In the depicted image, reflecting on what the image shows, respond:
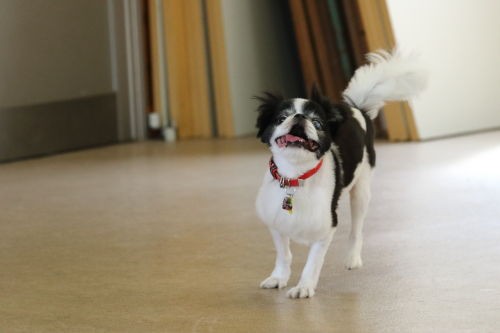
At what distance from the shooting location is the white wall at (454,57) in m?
4.80

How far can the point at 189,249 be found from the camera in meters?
2.34

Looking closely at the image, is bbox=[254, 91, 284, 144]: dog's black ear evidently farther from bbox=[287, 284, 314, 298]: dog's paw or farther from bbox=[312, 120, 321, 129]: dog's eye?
bbox=[287, 284, 314, 298]: dog's paw

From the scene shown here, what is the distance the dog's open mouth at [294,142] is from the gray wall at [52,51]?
3.37 metres

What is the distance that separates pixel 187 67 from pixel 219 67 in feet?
0.98

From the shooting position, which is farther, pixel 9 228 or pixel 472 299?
pixel 9 228

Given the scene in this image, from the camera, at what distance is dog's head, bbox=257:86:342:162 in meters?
1.71

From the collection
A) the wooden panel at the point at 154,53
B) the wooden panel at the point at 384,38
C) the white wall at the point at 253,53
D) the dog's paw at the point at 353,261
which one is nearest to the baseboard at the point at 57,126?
the wooden panel at the point at 154,53

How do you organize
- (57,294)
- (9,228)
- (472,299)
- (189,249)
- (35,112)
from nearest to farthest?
(472,299), (57,294), (189,249), (9,228), (35,112)

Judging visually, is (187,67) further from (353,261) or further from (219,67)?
(353,261)

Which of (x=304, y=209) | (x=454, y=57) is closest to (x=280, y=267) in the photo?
(x=304, y=209)

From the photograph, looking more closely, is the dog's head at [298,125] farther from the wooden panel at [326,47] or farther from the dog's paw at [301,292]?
the wooden panel at [326,47]

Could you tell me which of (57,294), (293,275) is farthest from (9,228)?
(293,275)

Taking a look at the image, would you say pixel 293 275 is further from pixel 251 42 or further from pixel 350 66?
pixel 251 42

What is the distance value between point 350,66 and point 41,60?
Result: 1.96 m
